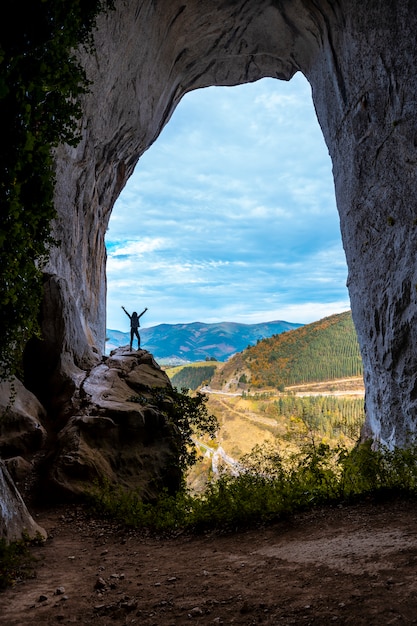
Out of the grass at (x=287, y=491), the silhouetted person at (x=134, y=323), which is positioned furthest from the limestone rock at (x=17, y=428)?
the silhouetted person at (x=134, y=323)

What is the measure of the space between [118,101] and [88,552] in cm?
1697

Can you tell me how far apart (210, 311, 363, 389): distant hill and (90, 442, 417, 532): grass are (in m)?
117

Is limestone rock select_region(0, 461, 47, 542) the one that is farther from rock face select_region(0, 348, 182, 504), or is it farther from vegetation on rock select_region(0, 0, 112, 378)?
vegetation on rock select_region(0, 0, 112, 378)

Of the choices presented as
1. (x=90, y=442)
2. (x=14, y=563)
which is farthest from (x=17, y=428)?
(x=14, y=563)

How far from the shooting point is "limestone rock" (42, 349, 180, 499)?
937cm

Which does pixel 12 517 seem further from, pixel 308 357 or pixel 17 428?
pixel 308 357

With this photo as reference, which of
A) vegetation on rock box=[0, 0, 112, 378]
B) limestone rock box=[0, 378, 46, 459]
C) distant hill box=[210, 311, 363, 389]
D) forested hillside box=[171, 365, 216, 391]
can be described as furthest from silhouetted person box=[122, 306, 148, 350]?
forested hillside box=[171, 365, 216, 391]

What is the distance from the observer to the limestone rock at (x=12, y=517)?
5.61 meters

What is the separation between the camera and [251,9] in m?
19.4

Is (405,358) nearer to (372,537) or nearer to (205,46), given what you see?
(372,537)

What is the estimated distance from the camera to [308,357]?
4902 inches

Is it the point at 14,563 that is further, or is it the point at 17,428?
the point at 17,428

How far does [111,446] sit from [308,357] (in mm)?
119463

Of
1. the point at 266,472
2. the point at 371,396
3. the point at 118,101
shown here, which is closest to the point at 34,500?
the point at 266,472
